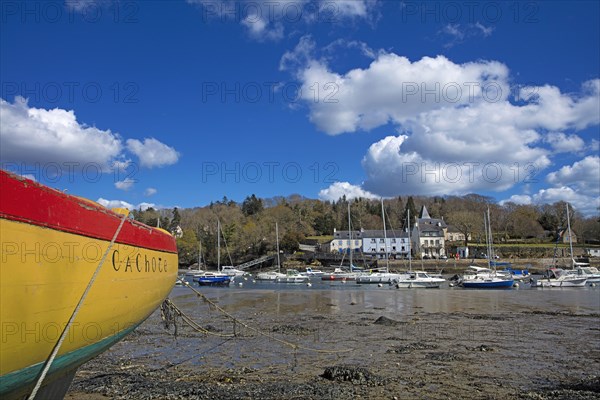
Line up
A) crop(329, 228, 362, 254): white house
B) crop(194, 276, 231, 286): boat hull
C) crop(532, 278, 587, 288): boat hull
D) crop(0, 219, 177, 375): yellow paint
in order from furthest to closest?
crop(329, 228, 362, 254): white house, crop(194, 276, 231, 286): boat hull, crop(532, 278, 587, 288): boat hull, crop(0, 219, 177, 375): yellow paint

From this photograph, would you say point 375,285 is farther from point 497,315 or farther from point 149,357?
point 149,357

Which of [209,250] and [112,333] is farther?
[209,250]

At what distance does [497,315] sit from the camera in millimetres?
22266

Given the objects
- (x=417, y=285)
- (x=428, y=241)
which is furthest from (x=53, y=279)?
Answer: (x=428, y=241)

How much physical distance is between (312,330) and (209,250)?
8776 cm

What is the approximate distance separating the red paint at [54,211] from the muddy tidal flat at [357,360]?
4518 mm

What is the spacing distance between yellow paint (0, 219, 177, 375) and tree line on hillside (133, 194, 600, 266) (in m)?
79.7

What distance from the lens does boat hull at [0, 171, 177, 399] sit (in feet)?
10.5

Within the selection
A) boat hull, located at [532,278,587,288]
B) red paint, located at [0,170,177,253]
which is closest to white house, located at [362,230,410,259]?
boat hull, located at [532,278,587,288]

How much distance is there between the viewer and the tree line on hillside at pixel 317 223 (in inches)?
3935

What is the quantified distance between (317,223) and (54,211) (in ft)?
412

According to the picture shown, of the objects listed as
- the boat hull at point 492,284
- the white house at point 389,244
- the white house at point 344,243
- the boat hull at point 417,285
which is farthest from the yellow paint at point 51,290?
the white house at point 344,243

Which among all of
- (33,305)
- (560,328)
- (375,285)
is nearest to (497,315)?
(560,328)

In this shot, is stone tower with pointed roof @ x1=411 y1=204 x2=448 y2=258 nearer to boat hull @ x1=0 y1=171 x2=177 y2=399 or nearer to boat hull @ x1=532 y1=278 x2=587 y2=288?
boat hull @ x1=532 y1=278 x2=587 y2=288
